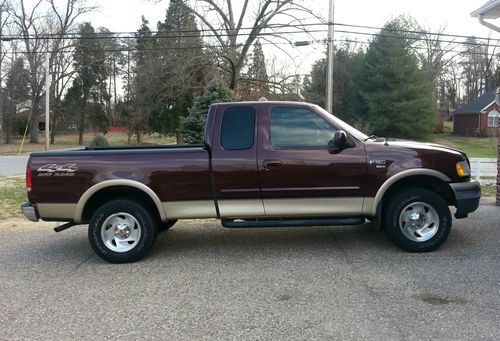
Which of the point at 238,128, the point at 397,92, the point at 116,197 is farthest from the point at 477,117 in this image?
the point at 116,197

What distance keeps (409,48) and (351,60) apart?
25.9 feet

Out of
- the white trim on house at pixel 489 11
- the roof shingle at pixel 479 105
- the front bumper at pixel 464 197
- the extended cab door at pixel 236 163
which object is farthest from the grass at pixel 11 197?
the roof shingle at pixel 479 105

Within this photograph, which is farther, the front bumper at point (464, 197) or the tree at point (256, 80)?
the tree at point (256, 80)

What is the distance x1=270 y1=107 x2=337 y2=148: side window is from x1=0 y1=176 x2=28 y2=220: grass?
19.0 feet

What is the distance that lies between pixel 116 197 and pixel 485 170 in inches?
408

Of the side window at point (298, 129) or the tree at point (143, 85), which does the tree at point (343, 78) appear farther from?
the side window at point (298, 129)

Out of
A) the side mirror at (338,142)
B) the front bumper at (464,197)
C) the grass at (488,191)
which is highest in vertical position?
the side mirror at (338,142)

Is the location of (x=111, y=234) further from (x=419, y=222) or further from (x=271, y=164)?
(x=419, y=222)

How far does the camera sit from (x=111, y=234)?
5887 mm

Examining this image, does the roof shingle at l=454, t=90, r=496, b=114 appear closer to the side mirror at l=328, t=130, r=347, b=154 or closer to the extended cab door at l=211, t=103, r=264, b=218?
the side mirror at l=328, t=130, r=347, b=154

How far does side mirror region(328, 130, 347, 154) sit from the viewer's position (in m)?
5.62

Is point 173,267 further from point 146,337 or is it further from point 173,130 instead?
point 173,130

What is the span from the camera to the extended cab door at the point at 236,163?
5.76 meters

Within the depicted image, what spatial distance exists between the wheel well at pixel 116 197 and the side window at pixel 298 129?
175cm
